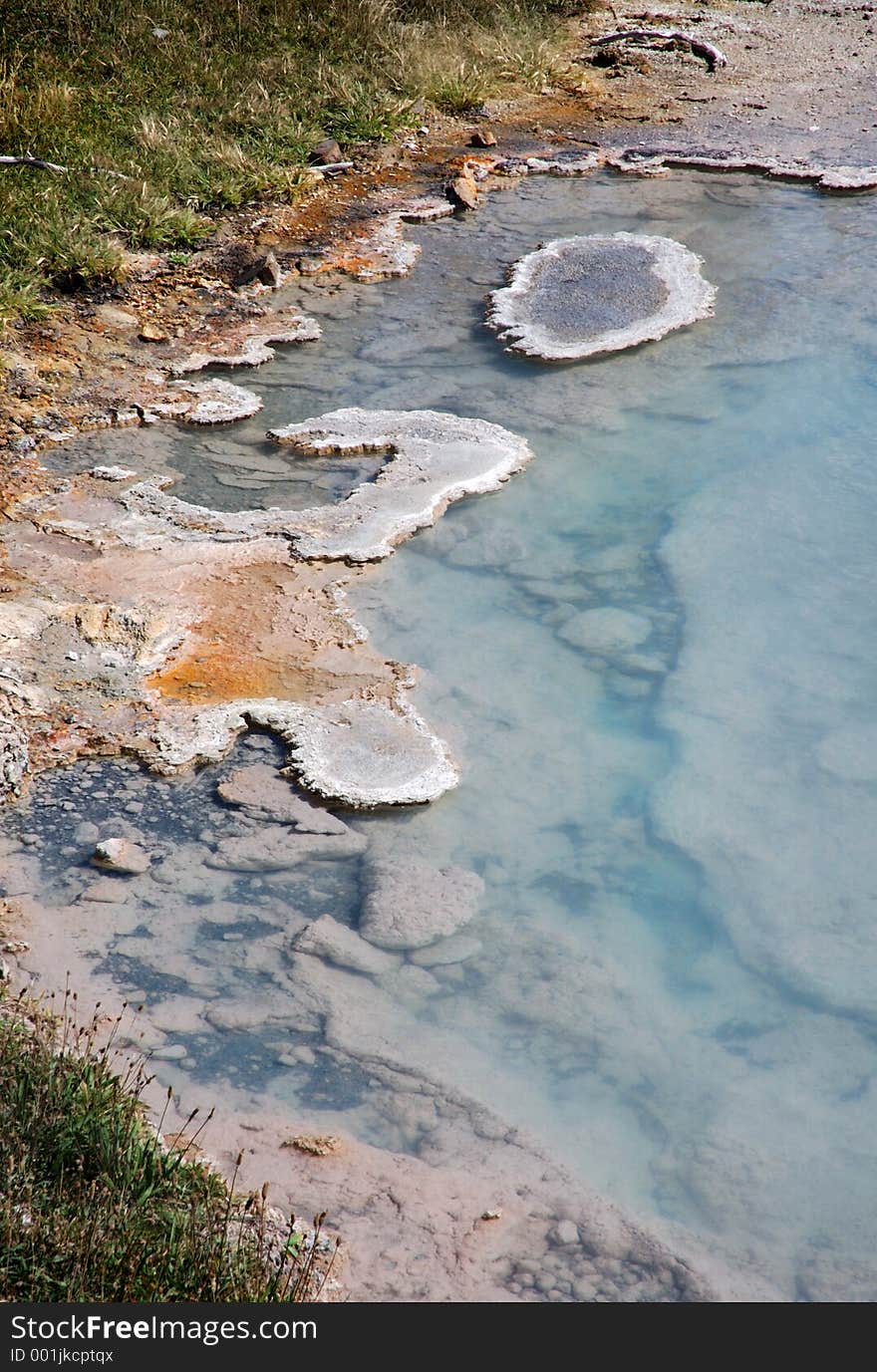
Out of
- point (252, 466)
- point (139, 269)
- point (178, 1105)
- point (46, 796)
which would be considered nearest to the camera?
point (178, 1105)

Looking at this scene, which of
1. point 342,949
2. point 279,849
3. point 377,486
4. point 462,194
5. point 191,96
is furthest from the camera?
point 191,96

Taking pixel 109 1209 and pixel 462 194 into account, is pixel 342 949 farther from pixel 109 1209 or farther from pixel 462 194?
pixel 462 194

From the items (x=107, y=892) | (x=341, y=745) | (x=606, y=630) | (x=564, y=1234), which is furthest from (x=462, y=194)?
(x=564, y=1234)

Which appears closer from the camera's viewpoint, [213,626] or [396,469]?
[213,626]

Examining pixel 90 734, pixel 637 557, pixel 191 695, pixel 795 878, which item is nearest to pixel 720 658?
pixel 637 557

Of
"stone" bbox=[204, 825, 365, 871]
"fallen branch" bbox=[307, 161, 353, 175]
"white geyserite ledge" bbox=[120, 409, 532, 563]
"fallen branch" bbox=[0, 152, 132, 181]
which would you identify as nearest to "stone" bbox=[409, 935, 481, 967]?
"stone" bbox=[204, 825, 365, 871]

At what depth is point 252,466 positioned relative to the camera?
5.91 metres

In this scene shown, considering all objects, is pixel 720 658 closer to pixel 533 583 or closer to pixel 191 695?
pixel 533 583

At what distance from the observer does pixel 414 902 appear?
3711 millimetres

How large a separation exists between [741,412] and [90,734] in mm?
3836

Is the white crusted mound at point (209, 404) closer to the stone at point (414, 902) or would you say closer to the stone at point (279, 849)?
the stone at point (279, 849)

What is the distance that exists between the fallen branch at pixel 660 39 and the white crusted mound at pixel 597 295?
483 cm

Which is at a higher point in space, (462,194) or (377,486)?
(462,194)

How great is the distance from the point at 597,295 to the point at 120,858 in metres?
5.03
